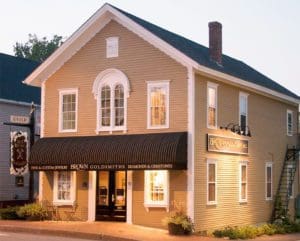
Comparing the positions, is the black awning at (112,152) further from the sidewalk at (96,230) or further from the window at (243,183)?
the window at (243,183)

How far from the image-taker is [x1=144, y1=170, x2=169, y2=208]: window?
2545 cm

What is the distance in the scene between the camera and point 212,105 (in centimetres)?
2711

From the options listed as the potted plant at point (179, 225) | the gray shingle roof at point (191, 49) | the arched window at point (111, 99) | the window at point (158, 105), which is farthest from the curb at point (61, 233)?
the gray shingle roof at point (191, 49)

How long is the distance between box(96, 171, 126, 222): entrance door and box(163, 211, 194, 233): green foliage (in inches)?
115

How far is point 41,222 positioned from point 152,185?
5.23m

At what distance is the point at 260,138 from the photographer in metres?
31.4

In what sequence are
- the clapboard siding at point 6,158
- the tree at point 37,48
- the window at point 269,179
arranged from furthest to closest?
1. the tree at point 37,48
2. the clapboard siding at point 6,158
3. the window at point 269,179

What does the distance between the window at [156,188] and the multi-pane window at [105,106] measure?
3.10 meters

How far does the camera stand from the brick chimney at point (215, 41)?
30.4 metres

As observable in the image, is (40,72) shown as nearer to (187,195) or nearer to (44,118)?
(44,118)

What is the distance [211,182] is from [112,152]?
4351 millimetres

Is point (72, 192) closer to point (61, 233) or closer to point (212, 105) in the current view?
point (61, 233)

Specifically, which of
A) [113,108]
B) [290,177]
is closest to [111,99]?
[113,108]

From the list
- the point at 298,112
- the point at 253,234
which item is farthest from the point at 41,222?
the point at 298,112
